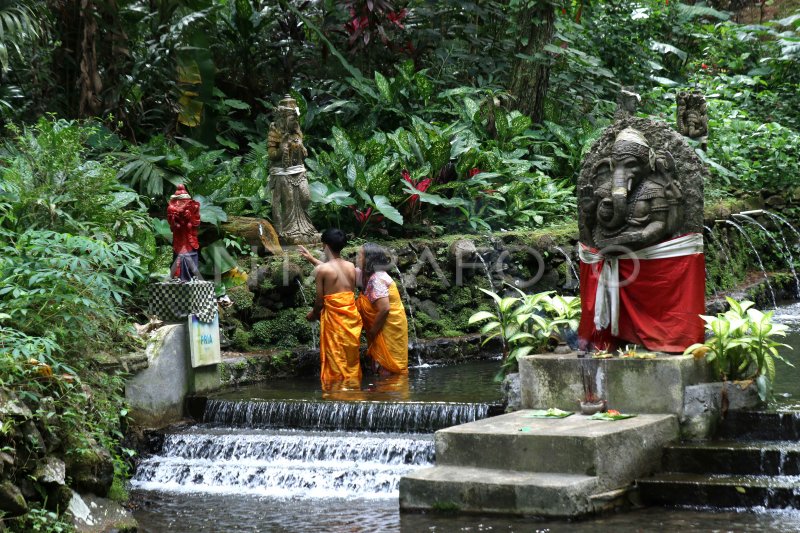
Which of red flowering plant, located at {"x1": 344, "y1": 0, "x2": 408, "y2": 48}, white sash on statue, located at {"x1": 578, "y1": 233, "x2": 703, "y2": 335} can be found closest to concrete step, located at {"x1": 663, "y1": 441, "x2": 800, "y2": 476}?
white sash on statue, located at {"x1": 578, "y1": 233, "x2": 703, "y2": 335}

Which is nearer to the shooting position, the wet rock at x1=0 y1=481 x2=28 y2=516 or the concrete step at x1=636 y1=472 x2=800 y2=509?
the wet rock at x1=0 y1=481 x2=28 y2=516

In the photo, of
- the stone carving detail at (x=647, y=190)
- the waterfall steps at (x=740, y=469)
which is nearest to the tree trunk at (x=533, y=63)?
the stone carving detail at (x=647, y=190)

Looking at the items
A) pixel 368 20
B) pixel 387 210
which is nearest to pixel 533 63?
pixel 368 20

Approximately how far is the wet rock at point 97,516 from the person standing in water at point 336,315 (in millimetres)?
3390

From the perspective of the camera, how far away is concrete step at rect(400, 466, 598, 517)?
19.5 ft

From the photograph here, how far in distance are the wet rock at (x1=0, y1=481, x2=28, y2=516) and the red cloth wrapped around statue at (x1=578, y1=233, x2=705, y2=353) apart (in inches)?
156

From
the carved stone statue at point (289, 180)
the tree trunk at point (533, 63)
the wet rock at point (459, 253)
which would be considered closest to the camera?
the carved stone statue at point (289, 180)

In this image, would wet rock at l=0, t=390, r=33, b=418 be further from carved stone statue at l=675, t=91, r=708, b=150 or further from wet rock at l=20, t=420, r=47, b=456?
carved stone statue at l=675, t=91, r=708, b=150

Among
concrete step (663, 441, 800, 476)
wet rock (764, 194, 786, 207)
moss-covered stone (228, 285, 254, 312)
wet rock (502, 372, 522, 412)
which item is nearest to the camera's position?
concrete step (663, 441, 800, 476)

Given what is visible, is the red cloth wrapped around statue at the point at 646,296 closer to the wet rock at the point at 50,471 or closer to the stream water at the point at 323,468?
the stream water at the point at 323,468

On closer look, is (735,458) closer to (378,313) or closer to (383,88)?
(378,313)

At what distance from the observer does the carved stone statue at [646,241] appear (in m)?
7.23

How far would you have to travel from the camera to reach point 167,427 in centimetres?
899

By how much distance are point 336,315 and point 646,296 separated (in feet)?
11.7
